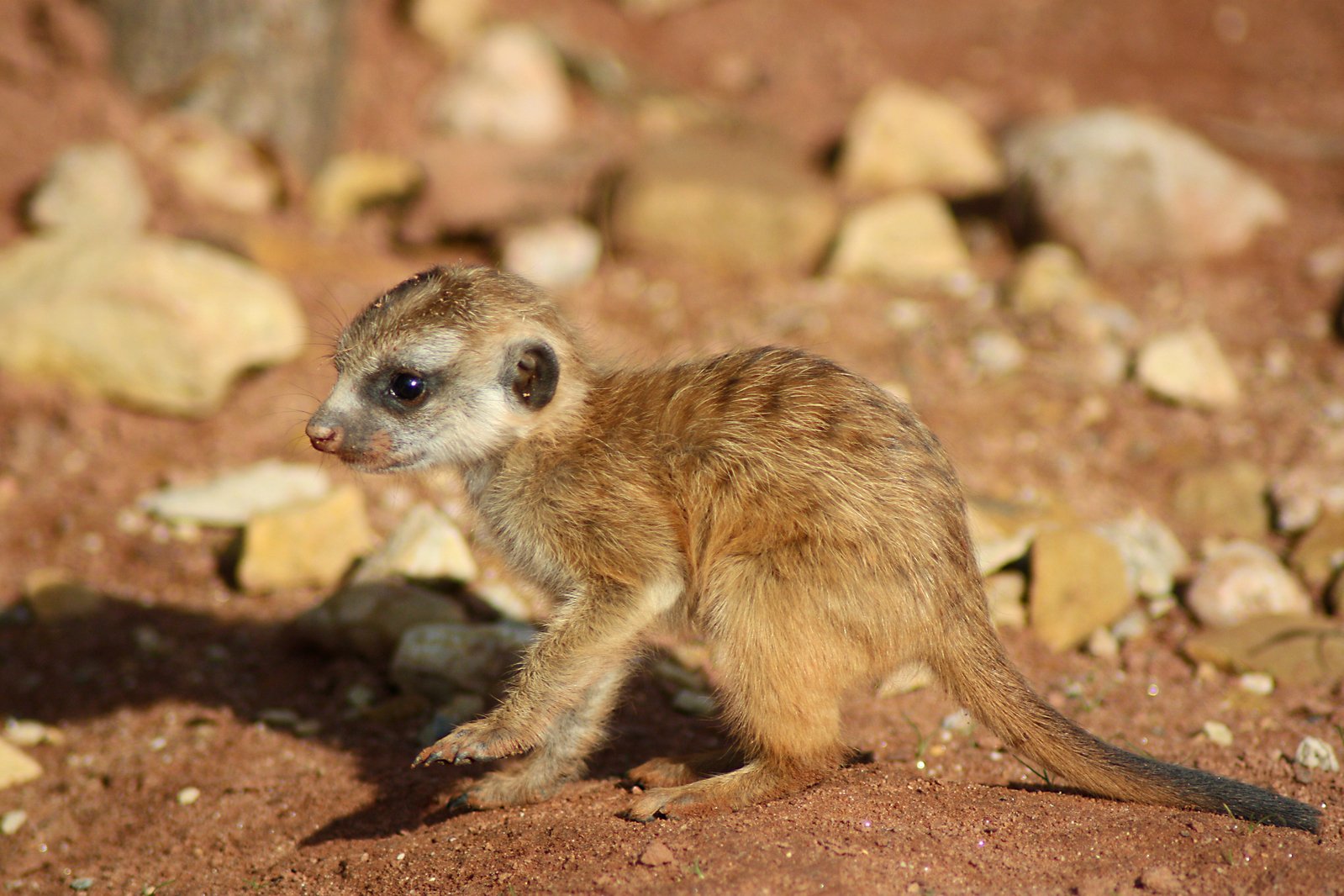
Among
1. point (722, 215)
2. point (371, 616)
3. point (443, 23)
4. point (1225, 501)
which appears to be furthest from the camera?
point (443, 23)

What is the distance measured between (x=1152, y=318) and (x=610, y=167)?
4204 millimetres

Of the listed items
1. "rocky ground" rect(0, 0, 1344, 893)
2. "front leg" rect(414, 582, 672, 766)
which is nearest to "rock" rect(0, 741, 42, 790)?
"rocky ground" rect(0, 0, 1344, 893)

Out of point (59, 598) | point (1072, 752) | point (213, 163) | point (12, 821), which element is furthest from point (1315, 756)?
point (213, 163)

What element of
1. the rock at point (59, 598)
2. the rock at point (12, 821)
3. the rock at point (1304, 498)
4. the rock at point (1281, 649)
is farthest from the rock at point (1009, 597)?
the rock at point (59, 598)

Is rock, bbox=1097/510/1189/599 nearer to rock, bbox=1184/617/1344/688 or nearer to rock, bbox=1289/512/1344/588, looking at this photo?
rock, bbox=1184/617/1344/688

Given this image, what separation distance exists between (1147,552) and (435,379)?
3.72 metres

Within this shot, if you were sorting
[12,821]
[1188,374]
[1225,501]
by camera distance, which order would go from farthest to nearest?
1. [1188,374]
2. [1225,501]
3. [12,821]

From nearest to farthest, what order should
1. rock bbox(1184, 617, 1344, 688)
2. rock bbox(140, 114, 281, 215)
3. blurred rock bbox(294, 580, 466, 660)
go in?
rock bbox(1184, 617, 1344, 688) → blurred rock bbox(294, 580, 466, 660) → rock bbox(140, 114, 281, 215)

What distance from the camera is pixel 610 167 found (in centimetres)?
922

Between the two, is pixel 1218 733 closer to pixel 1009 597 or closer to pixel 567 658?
pixel 1009 597

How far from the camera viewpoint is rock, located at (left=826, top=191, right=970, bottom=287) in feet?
27.7

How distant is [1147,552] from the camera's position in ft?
19.1

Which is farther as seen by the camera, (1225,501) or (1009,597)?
(1225,501)

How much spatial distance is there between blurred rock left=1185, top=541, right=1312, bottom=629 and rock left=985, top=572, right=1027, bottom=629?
0.80m
